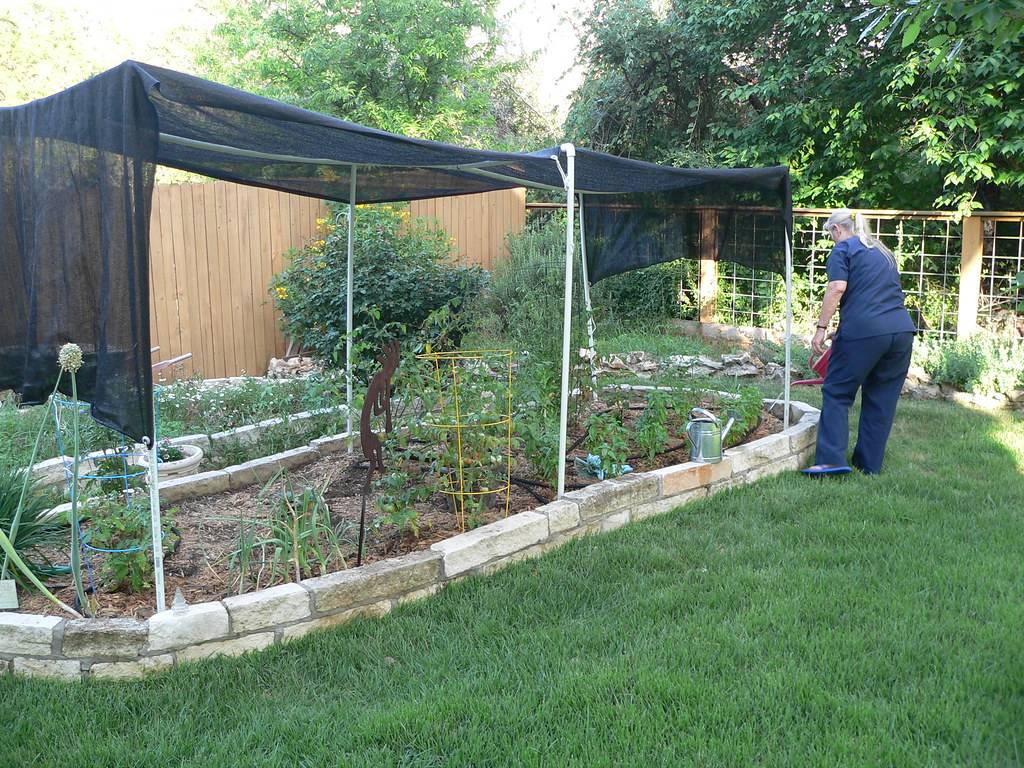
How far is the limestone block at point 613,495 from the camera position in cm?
468

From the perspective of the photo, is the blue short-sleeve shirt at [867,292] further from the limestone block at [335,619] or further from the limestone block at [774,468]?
the limestone block at [335,619]

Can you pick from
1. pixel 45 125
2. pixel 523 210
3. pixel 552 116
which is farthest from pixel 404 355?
pixel 552 116

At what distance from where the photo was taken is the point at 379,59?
590 inches

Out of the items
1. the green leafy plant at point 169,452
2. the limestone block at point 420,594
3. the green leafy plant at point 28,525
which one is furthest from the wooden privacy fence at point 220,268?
the limestone block at point 420,594

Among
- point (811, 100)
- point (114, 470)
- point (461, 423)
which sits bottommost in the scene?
point (114, 470)

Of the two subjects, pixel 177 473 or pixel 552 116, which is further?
pixel 552 116

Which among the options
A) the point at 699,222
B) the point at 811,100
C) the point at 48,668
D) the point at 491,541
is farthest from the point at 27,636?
the point at 811,100

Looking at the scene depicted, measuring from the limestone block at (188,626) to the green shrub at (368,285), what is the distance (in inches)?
176

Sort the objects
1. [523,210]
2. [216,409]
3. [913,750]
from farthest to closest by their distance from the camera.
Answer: [523,210] < [216,409] < [913,750]

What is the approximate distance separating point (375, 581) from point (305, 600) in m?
0.31

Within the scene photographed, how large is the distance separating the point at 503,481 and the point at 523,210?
7.88 m

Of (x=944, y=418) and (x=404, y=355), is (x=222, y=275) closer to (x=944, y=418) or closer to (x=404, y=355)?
(x=404, y=355)

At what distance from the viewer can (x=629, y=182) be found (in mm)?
5645

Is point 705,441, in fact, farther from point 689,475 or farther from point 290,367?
point 290,367
